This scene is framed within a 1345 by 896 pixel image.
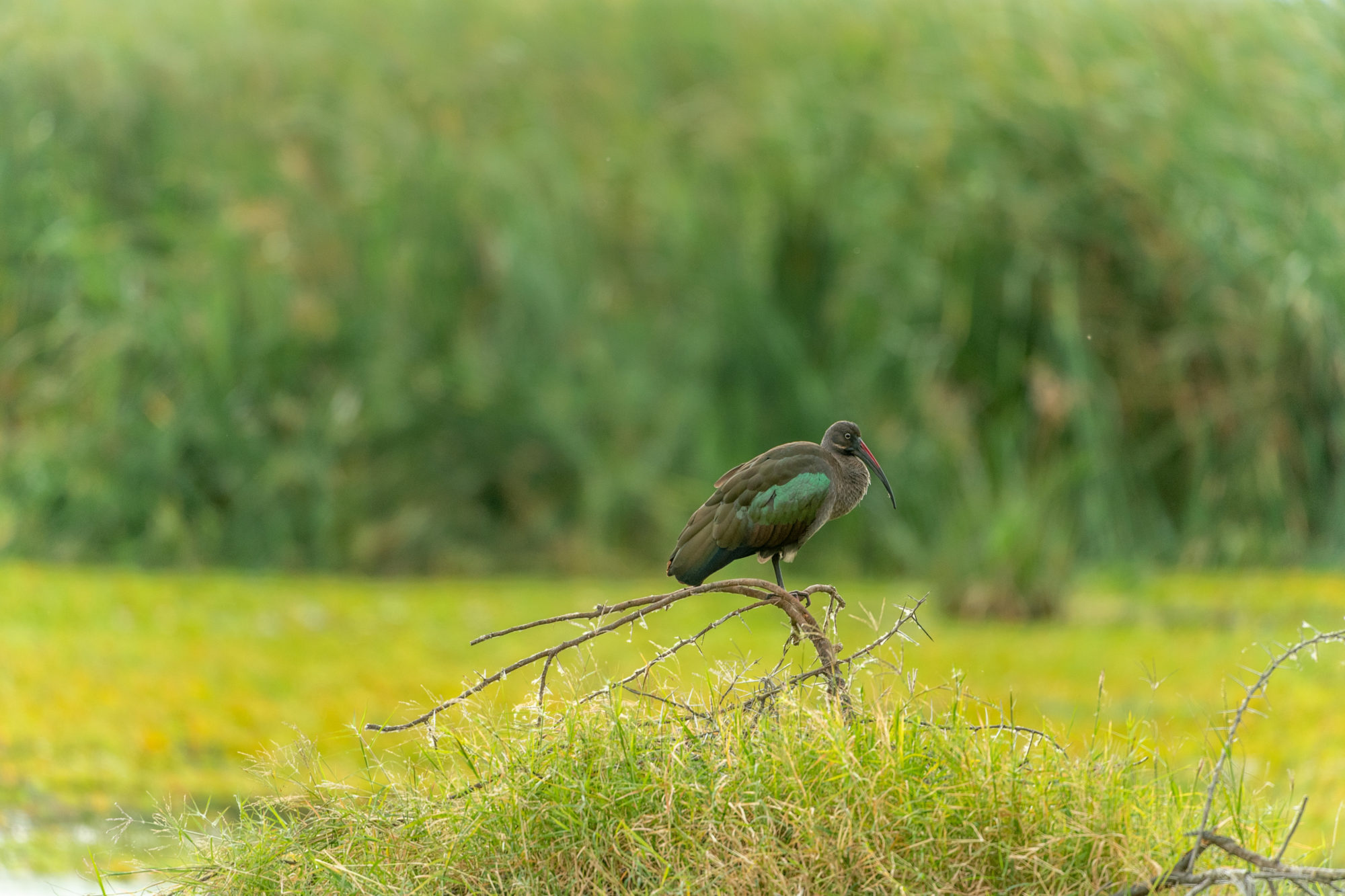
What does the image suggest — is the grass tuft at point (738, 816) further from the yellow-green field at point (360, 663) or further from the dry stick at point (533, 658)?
the yellow-green field at point (360, 663)

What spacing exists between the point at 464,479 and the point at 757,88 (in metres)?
3.35

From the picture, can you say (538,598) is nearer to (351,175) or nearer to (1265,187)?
(351,175)

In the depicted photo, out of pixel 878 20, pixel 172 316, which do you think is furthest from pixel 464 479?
pixel 878 20

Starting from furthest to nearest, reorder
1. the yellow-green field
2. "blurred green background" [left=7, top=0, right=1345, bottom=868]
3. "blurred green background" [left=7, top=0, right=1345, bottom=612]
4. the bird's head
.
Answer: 1. "blurred green background" [left=7, top=0, right=1345, bottom=612]
2. "blurred green background" [left=7, top=0, right=1345, bottom=868]
3. the yellow-green field
4. the bird's head

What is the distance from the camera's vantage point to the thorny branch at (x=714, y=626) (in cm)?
255

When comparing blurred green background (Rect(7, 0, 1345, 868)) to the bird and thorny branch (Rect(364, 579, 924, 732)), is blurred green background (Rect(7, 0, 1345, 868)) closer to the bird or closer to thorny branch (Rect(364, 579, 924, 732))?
thorny branch (Rect(364, 579, 924, 732))

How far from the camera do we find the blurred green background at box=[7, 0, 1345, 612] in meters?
8.02

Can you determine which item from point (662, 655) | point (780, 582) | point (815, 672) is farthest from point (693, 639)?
point (780, 582)

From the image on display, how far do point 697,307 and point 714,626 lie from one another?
241 inches

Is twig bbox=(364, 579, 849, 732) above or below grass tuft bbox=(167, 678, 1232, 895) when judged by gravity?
above

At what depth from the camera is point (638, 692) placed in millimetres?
2654

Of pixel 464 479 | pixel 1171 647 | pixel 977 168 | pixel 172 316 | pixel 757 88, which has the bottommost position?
pixel 1171 647

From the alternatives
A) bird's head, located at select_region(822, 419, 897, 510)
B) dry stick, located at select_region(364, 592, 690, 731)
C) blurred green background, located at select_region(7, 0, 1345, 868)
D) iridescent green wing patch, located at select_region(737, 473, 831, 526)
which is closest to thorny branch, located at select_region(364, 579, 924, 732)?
dry stick, located at select_region(364, 592, 690, 731)

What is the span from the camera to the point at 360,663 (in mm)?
6242
